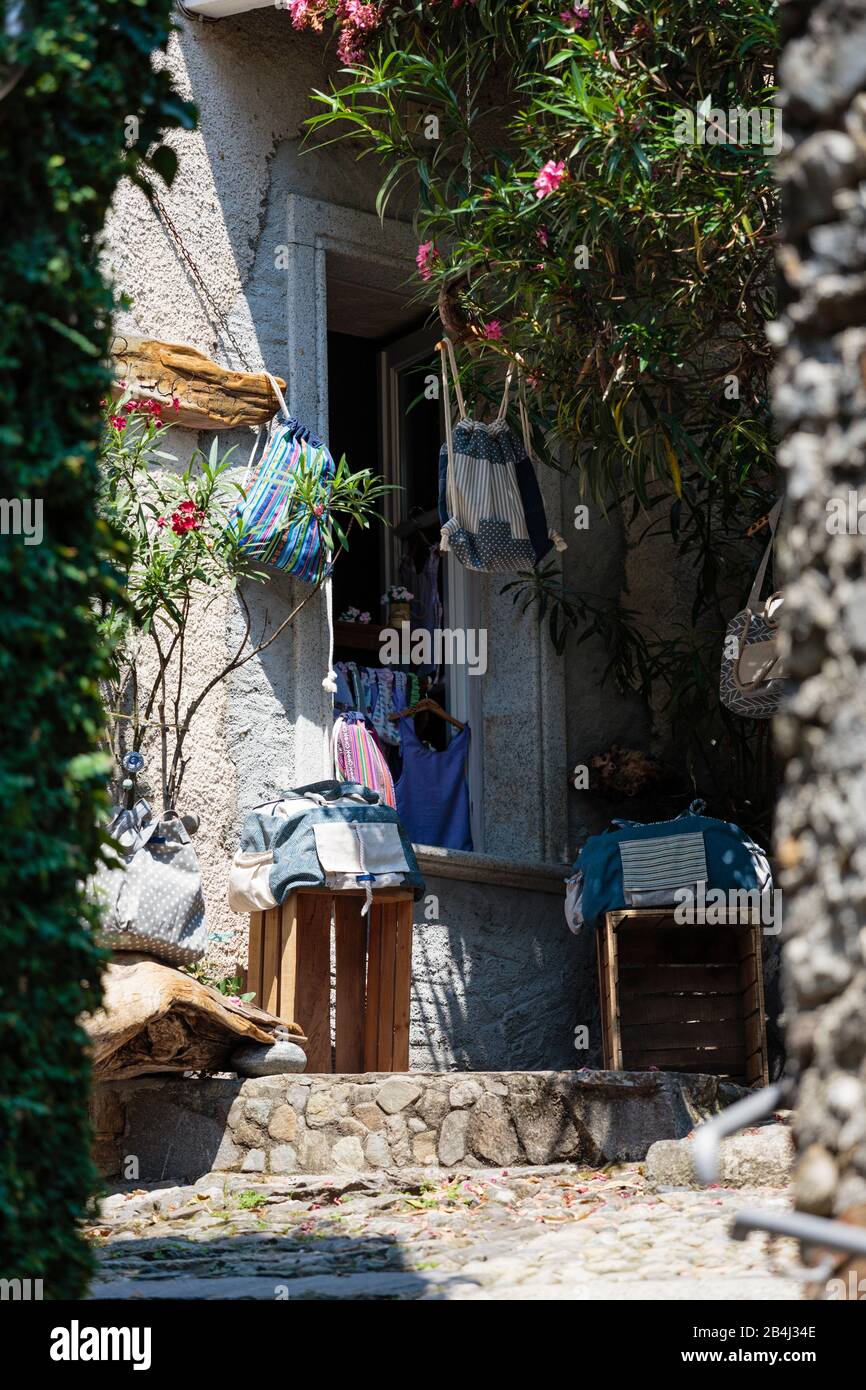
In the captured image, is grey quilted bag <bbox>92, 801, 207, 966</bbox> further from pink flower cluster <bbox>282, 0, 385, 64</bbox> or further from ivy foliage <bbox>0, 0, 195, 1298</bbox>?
pink flower cluster <bbox>282, 0, 385, 64</bbox>

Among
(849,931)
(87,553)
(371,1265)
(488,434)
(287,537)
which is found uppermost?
(488,434)

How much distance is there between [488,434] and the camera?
7367 millimetres

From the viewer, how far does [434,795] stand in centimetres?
805

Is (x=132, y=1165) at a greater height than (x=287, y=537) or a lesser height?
lesser

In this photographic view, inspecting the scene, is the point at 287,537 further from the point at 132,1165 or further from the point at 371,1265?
the point at 371,1265

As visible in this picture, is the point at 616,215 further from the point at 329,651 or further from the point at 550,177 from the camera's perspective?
the point at 329,651

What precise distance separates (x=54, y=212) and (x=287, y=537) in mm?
4320

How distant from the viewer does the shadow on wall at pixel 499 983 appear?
24.5 feet

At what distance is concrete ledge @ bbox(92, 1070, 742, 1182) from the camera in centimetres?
564

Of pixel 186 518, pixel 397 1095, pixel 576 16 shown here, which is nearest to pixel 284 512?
pixel 186 518

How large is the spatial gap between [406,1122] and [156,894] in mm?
1227

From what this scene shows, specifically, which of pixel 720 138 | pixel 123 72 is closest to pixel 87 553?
pixel 123 72

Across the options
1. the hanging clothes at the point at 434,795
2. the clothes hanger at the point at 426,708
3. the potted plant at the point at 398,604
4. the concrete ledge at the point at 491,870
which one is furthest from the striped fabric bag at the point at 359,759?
the potted plant at the point at 398,604

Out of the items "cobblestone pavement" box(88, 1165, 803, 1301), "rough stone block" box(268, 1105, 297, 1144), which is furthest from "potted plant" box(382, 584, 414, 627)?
"cobblestone pavement" box(88, 1165, 803, 1301)
